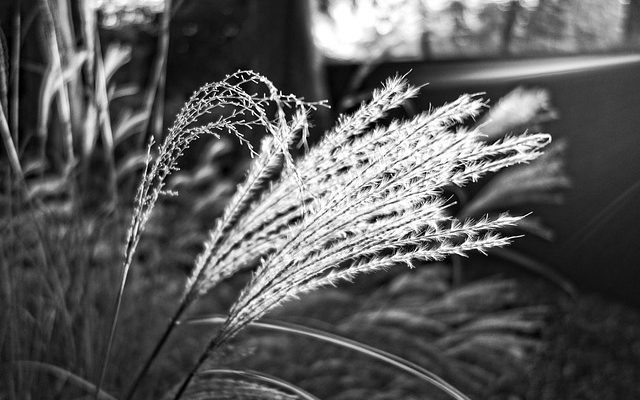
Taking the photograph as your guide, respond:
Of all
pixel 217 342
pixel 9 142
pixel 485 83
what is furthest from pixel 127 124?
pixel 485 83

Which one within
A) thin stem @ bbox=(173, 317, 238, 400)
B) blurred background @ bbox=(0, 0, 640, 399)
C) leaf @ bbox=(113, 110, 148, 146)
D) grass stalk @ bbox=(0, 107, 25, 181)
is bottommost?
blurred background @ bbox=(0, 0, 640, 399)

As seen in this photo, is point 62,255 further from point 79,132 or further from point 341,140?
point 341,140

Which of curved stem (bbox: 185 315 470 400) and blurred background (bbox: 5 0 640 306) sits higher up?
curved stem (bbox: 185 315 470 400)

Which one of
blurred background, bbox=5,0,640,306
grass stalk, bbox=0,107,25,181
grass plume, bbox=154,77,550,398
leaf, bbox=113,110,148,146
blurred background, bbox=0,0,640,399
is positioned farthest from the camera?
blurred background, bbox=5,0,640,306

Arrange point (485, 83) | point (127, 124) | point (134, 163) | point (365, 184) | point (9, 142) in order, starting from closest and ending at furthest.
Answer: point (365, 184)
point (9, 142)
point (127, 124)
point (134, 163)
point (485, 83)

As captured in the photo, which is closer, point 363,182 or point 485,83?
point 363,182

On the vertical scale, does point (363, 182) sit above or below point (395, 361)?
above

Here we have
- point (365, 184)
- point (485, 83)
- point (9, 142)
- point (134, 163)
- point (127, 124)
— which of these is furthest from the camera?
point (485, 83)

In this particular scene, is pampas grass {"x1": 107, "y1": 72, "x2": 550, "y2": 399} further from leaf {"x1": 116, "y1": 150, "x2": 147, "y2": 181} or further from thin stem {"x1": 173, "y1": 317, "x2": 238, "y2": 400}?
leaf {"x1": 116, "y1": 150, "x2": 147, "y2": 181}

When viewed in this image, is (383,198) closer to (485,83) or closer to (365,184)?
(365,184)

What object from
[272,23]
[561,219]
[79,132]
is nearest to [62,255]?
[79,132]

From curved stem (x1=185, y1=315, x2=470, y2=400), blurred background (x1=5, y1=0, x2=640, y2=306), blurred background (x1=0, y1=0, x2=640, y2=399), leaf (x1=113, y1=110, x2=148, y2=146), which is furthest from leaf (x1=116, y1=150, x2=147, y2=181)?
blurred background (x1=5, y1=0, x2=640, y2=306)
